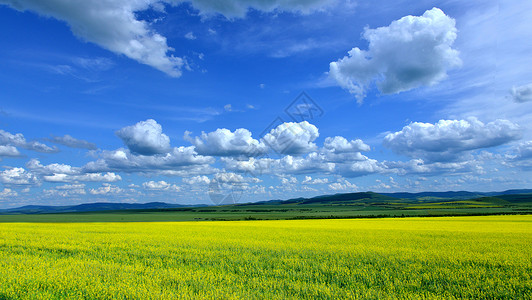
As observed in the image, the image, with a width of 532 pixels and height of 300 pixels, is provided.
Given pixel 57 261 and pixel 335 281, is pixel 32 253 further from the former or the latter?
pixel 335 281

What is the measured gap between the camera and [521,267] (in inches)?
511

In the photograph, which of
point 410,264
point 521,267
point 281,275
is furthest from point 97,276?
point 521,267

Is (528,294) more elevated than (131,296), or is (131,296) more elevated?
(131,296)

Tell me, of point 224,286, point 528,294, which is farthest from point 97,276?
point 528,294

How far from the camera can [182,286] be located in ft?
33.0

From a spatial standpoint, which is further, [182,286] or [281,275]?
[281,275]

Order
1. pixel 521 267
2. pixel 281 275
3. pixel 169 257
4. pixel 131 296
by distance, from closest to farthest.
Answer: pixel 131 296 < pixel 281 275 < pixel 521 267 < pixel 169 257

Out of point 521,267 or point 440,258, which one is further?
point 440,258

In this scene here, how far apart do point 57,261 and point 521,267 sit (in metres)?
21.5

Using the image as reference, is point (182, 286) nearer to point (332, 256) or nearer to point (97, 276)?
point (97, 276)

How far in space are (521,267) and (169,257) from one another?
16.6 meters

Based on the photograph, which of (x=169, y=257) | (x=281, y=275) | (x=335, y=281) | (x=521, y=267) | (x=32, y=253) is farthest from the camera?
(x=32, y=253)

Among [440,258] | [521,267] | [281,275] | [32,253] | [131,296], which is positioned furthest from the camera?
[32,253]

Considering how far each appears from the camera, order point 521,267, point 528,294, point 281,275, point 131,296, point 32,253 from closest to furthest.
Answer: point 131,296
point 528,294
point 281,275
point 521,267
point 32,253
